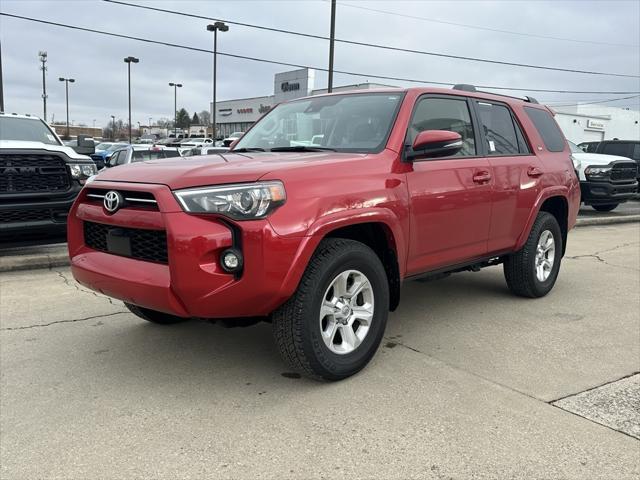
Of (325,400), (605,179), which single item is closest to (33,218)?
(325,400)

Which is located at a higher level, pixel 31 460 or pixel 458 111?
pixel 458 111

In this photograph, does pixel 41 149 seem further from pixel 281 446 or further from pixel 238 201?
pixel 281 446

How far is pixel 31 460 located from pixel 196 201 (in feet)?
4.82

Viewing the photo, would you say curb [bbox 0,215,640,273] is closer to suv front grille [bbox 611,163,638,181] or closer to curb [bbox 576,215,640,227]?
curb [bbox 576,215,640,227]

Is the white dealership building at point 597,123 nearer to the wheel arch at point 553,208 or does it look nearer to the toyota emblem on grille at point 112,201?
the wheel arch at point 553,208

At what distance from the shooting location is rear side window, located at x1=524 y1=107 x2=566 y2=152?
221 inches

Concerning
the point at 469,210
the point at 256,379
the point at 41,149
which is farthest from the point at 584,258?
the point at 41,149

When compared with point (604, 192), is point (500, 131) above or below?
above

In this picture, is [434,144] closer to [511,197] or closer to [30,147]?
[511,197]

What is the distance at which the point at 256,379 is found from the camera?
3.58 m

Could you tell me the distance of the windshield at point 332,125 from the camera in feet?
13.2

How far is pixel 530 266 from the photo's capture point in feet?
17.5

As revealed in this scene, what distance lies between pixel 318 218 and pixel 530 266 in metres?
2.92

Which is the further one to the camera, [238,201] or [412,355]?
[412,355]
